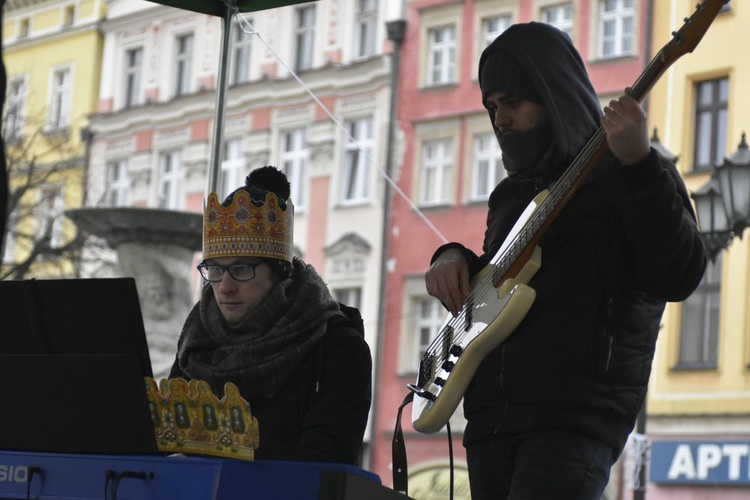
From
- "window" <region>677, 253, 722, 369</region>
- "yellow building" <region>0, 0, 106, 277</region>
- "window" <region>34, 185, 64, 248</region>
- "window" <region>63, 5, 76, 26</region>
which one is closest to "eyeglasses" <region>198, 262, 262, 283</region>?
"window" <region>677, 253, 722, 369</region>

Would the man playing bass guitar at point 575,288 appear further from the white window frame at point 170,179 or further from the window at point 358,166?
the white window frame at point 170,179

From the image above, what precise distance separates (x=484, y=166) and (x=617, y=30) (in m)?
3.22

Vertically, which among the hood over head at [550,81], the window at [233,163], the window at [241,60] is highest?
the window at [241,60]

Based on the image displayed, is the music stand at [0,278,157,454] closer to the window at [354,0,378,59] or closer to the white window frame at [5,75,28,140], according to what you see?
the white window frame at [5,75,28,140]

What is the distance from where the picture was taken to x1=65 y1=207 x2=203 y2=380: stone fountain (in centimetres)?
1541

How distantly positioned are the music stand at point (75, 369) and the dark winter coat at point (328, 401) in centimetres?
57

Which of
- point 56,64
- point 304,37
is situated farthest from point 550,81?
point 56,64

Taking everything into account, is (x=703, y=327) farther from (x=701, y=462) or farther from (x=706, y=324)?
(x=701, y=462)

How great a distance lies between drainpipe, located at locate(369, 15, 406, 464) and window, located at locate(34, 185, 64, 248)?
16.9 feet

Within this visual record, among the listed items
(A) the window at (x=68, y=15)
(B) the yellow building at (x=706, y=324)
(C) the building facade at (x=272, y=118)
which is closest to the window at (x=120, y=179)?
(C) the building facade at (x=272, y=118)

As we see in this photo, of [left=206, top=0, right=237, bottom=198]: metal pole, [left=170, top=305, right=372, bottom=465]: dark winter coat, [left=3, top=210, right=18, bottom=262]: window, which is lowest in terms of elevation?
[left=170, top=305, right=372, bottom=465]: dark winter coat

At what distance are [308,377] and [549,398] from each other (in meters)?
0.65

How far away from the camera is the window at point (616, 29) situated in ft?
69.9

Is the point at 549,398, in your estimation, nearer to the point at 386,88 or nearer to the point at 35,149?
the point at 386,88
